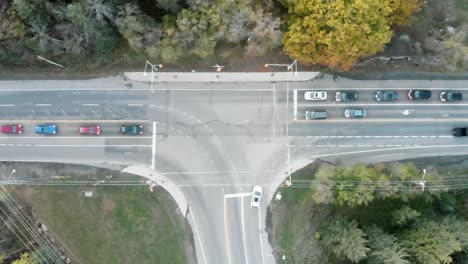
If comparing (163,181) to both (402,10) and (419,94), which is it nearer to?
(419,94)

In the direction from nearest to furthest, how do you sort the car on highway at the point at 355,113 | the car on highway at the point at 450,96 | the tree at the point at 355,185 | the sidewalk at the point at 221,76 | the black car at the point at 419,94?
1. the tree at the point at 355,185
2. the car on highway at the point at 355,113
3. the black car at the point at 419,94
4. the car on highway at the point at 450,96
5. the sidewalk at the point at 221,76

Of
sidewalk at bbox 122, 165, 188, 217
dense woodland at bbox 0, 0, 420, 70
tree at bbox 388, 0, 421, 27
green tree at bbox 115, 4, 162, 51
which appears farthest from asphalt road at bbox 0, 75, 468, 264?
tree at bbox 388, 0, 421, 27

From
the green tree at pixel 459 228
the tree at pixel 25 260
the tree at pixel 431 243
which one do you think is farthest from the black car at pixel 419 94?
the tree at pixel 25 260

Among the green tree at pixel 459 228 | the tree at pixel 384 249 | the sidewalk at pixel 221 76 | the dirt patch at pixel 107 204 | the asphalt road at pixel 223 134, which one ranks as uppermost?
the sidewalk at pixel 221 76

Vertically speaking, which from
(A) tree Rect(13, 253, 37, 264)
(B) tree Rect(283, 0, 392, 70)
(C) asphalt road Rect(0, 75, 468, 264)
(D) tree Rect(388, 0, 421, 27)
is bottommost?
(A) tree Rect(13, 253, 37, 264)

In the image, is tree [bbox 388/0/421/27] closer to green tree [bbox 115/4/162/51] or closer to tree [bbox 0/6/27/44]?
green tree [bbox 115/4/162/51]

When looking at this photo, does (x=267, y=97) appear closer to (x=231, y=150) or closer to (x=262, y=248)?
(x=231, y=150)

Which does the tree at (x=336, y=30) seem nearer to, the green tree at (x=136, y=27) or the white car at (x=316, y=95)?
the white car at (x=316, y=95)
